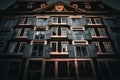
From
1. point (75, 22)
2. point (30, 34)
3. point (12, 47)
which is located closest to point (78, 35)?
point (75, 22)

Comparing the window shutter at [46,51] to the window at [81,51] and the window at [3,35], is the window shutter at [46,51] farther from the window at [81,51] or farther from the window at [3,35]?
the window at [3,35]

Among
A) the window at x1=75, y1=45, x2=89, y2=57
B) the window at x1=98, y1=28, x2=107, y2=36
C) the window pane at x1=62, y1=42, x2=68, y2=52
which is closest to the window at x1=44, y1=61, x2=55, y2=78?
the window pane at x1=62, y1=42, x2=68, y2=52

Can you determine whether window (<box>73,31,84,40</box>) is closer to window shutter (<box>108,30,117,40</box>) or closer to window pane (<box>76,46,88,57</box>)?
window pane (<box>76,46,88,57</box>)

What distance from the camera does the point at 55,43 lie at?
1650 centimetres

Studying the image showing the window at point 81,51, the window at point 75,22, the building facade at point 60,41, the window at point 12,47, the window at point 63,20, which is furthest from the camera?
the window at point 63,20

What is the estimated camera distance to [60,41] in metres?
16.7

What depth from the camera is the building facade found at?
1407 centimetres

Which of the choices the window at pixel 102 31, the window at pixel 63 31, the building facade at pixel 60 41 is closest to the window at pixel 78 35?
the building facade at pixel 60 41

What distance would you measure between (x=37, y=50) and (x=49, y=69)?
3.02 m

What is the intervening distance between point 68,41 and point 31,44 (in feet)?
15.1

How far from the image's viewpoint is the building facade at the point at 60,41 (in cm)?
1407

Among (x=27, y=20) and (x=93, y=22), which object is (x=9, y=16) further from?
(x=93, y=22)

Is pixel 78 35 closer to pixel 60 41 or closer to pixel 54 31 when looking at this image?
pixel 60 41

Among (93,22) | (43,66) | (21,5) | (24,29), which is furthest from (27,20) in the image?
(93,22)
